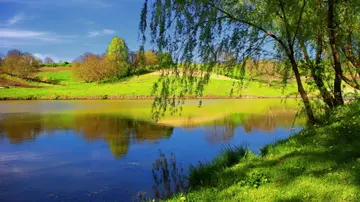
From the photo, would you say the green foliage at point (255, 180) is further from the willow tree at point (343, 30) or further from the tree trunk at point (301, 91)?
the willow tree at point (343, 30)

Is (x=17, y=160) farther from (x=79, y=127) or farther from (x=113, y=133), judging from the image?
(x=79, y=127)

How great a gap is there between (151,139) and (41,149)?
174 inches

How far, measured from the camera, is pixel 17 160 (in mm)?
11617

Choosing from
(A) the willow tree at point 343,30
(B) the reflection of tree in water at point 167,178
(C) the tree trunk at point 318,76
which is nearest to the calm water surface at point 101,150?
(B) the reflection of tree in water at point 167,178

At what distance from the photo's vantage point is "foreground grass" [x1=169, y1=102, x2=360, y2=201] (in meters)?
4.84

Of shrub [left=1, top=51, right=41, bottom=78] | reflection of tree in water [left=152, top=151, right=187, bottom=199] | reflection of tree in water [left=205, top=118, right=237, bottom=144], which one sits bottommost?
reflection of tree in water [left=152, top=151, right=187, bottom=199]

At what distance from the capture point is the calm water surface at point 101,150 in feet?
27.8

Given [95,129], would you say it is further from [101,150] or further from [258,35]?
[258,35]

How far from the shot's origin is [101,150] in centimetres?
1294

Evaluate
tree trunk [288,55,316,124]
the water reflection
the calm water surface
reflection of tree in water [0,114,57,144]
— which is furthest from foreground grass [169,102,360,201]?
reflection of tree in water [0,114,57,144]

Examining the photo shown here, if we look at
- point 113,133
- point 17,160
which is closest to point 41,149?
point 17,160

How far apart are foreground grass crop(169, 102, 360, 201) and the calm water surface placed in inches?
46.5

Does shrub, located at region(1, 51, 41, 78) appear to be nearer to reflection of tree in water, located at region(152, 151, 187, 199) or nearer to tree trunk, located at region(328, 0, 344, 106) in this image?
reflection of tree in water, located at region(152, 151, 187, 199)

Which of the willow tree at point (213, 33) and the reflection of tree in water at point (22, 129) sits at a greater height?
the willow tree at point (213, 33)
